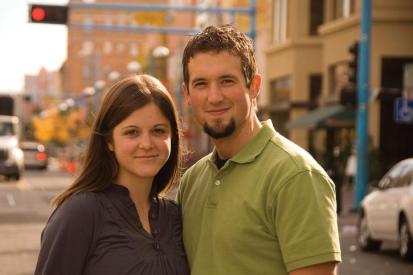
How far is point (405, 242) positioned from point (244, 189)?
11.8m

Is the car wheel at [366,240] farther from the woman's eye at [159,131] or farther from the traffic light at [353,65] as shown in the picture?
the woman's eye at [159,131]

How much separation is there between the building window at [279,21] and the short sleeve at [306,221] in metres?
44.6

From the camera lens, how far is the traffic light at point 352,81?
24.2 meters

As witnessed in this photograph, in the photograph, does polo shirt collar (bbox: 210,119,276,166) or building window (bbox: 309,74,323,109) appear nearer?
polo shirt collar (bbox: 210,119,276,166)

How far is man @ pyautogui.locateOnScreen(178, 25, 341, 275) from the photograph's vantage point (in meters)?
3.82

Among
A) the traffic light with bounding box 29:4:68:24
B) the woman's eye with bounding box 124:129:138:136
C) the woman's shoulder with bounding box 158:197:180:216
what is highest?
the traffic light with bounding box 29:4:68:24

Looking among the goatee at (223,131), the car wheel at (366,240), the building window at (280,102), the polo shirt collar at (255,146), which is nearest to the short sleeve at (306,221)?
the polo shirt collar at (255,146)

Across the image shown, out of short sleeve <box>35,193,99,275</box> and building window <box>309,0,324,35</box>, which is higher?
building window <box>309,0,324,35</box>

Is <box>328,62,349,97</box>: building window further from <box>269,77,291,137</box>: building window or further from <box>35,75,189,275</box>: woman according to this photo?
<box>35,75,189,275</box>: woman

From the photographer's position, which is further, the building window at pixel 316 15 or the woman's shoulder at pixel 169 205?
the building window at pixel 316 15

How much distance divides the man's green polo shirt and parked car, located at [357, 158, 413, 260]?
36.8 ft

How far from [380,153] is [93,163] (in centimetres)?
3281

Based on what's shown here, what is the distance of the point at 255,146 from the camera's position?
13.6ft

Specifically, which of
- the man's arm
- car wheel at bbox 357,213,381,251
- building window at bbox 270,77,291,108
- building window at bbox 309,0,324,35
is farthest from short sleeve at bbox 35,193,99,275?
building window at bbox 270,77,291,108
